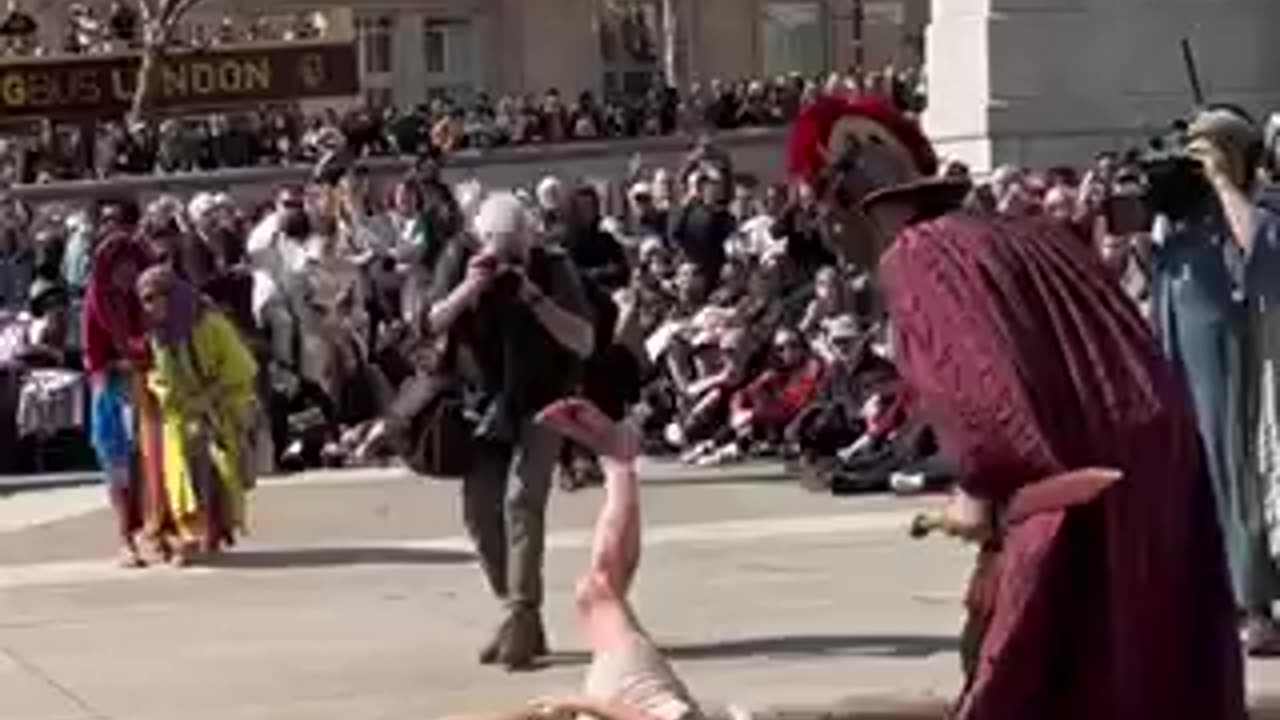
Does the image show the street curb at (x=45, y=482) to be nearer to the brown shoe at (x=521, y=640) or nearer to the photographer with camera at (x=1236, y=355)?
the brown shoe at (x=521, y=640)

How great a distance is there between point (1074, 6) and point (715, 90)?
25.3 metres

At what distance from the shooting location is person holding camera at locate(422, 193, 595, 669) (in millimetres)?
12000

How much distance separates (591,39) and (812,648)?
1648 inches

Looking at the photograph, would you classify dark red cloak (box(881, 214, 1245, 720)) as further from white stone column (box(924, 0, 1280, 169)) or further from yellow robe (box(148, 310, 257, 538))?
white stone column (box(924, 0, 1280, 169))

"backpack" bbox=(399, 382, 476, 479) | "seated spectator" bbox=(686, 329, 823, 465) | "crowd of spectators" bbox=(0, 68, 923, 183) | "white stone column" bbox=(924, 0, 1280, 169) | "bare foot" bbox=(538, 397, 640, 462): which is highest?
"bare foot" bbox=(538, 397, 640, 462)

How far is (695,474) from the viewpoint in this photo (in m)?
19.5

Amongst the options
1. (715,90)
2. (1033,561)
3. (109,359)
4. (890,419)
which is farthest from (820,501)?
(715,90)

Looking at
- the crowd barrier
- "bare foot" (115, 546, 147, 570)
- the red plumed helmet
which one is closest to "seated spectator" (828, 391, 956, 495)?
"bare foot" (115, 546, 147, 570)

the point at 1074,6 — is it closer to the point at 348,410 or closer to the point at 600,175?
the point at 348,410

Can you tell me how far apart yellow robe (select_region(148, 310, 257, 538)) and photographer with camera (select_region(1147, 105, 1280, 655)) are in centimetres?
538

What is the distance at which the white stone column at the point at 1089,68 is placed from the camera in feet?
72.1

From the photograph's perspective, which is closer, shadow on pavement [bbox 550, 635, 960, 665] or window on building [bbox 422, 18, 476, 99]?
shadow on pavement [bbox 550, 635, 960, 665]

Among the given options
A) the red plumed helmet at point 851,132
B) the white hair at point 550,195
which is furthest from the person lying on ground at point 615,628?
the white hair at point 550,195

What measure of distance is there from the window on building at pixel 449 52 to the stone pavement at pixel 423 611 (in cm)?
3589
